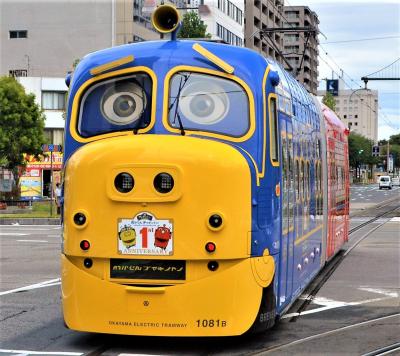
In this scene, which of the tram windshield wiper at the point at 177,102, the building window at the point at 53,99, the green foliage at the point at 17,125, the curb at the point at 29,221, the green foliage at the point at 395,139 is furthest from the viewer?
the green foliage at the point at 395,139

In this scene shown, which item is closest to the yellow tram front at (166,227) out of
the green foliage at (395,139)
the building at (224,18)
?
the building at (224,18)

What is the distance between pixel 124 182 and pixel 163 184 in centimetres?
38

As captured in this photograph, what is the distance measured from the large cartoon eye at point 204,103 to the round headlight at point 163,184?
72cm

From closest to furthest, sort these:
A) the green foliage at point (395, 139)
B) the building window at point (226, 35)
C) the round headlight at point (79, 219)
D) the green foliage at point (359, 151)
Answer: the round headlight at point (79, 219)
the building window at point (226, 35)
the green foliage at point (359, 151)
the green foliage at point (395, 139)

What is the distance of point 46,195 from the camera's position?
58.4 metres

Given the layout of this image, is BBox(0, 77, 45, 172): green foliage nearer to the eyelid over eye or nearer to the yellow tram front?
the eyelid over eye

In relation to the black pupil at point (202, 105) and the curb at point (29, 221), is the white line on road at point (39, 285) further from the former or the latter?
the curb at point (29, 221)

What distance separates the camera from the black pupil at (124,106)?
798 centimetres

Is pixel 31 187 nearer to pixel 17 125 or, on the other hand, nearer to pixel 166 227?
pixel 17 125

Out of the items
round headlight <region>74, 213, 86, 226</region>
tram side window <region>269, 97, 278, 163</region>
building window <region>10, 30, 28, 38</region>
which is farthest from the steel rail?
building window <region>10, 30, 28, 38</region>

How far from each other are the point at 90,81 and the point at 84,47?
53.8m

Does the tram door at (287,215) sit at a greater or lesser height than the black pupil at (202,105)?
lesser

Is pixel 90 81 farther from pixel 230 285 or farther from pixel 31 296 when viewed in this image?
pixel 31 296

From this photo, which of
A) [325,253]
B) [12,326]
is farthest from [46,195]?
[12,326]
